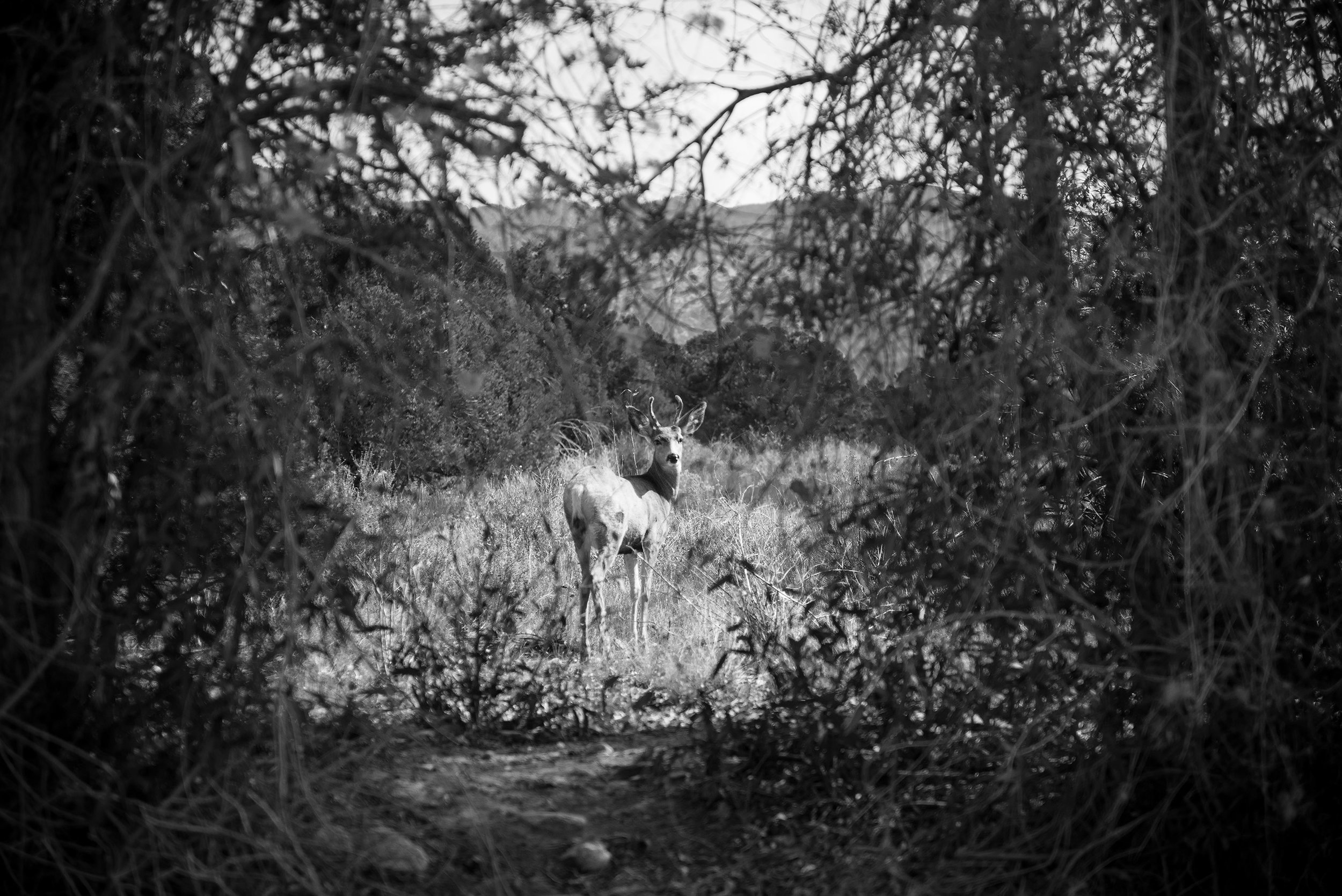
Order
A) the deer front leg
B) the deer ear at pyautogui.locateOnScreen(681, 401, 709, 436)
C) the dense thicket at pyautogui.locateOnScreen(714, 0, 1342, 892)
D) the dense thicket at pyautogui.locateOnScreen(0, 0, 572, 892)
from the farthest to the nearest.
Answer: the deer ear at pyautogui.locateOnScreen(681, 401, 709, 436) < the deer front leg < the dense thicket at pyautogui.locateOnScreen(714, 0, 1342, 892) < the dense thicket at pyautogui.locateOnScreen(0, 0, 572, 892)

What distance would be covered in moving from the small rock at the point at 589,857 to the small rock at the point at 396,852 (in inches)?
20.4

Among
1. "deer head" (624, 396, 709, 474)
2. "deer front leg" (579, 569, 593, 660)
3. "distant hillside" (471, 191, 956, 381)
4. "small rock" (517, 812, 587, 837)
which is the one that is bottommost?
"small rock" (517, 812, 587, 837)

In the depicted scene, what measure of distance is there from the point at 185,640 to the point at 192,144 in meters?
1.59

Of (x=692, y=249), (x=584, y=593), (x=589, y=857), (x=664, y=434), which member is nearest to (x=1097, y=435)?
(x=692, y=249)

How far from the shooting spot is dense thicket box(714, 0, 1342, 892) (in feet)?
11.4

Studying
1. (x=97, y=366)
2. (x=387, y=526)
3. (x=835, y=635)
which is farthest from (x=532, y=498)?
(x=97, y=366)

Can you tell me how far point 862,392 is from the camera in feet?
12.7

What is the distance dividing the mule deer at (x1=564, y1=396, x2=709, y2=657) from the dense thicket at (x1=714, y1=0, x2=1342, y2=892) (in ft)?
13.9

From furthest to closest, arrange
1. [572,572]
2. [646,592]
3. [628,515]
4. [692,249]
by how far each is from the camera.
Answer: [572,572] < [628,515] < [646,592] < [692,249]

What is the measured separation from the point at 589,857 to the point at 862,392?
6.14 ft

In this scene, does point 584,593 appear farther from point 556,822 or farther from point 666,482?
point 556,822

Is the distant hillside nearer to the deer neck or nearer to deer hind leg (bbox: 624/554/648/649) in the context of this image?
deer hind leg (bbox: 624/554/648/649)

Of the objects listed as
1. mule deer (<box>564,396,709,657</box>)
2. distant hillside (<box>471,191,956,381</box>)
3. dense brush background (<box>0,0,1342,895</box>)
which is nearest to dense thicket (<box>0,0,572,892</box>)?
dense brush background (<box>0,0,1342,895</box>)

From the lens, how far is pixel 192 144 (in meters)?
3.18
